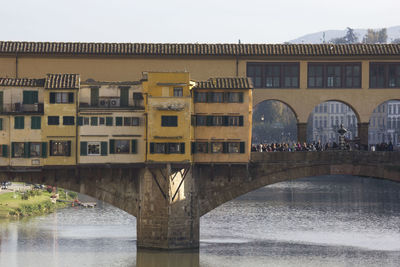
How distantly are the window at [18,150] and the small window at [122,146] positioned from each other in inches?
310

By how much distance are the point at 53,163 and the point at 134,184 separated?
7.26m

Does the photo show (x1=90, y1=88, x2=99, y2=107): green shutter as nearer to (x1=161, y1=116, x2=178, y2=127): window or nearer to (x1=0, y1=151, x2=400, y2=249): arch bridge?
(x1=0, y1=151, x2=400, y2=249): arch bridge

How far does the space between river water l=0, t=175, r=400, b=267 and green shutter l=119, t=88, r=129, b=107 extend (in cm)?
1281

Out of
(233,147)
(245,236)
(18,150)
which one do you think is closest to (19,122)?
(18,150)

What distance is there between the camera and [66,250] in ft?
277

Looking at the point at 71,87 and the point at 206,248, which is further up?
the point at 71,87

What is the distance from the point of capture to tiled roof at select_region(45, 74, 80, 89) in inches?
3155

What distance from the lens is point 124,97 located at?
82.2 m

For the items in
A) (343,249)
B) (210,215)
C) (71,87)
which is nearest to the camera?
(71,87)

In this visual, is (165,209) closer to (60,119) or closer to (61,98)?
(60,119)

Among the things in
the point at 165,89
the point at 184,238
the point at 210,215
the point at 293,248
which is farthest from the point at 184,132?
the point at 210,215

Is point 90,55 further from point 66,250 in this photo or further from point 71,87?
point 66,250

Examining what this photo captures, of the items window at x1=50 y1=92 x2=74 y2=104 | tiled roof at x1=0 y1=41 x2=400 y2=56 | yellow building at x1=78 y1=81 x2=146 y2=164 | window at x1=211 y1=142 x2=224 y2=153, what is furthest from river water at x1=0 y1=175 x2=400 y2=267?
tiled roof at x1=0 y1=41 x2=400 y2=56

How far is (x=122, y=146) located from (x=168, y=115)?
475 centimetres
